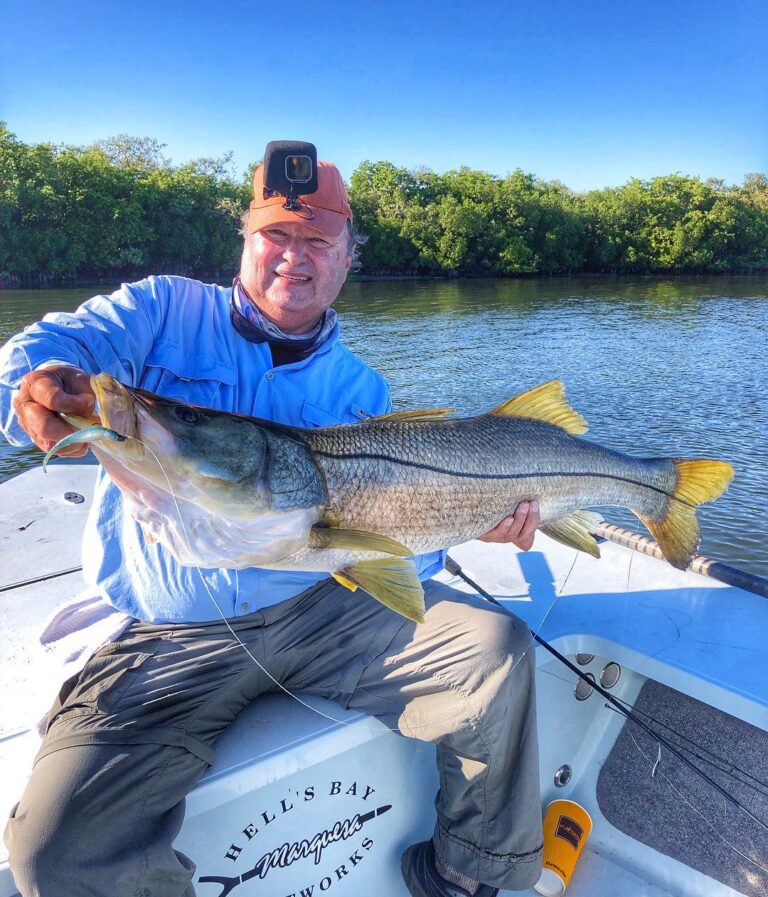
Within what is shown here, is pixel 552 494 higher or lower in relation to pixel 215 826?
higher

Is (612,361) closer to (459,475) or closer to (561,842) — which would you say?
(561,842)

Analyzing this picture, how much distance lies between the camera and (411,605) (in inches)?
82.7

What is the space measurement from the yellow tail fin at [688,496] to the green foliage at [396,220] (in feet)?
155

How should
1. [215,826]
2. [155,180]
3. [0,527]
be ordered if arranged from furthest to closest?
[155,180] < [0,527] < [215,826]

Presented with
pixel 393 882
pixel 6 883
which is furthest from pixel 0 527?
pixel 393 882

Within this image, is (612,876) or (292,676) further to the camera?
(612,876)

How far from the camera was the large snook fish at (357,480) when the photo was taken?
1.78 m

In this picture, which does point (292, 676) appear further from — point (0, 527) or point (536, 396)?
point (0, 527)

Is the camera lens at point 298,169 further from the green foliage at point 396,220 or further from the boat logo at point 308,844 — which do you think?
the green foliage at point 396,220

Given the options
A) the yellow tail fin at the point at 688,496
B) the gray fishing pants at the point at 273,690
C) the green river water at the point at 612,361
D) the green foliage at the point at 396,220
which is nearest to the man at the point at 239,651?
the gray fishing pants at the point at 273,690

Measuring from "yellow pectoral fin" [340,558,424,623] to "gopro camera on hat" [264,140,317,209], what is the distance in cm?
148

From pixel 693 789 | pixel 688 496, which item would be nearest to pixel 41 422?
pixel 688 496

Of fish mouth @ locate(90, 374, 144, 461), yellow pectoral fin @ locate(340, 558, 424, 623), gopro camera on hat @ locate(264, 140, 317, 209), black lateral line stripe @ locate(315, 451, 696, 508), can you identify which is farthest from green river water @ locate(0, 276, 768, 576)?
fish mouth @ locate(90, 374, 144, 461)

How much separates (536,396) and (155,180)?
191ft
